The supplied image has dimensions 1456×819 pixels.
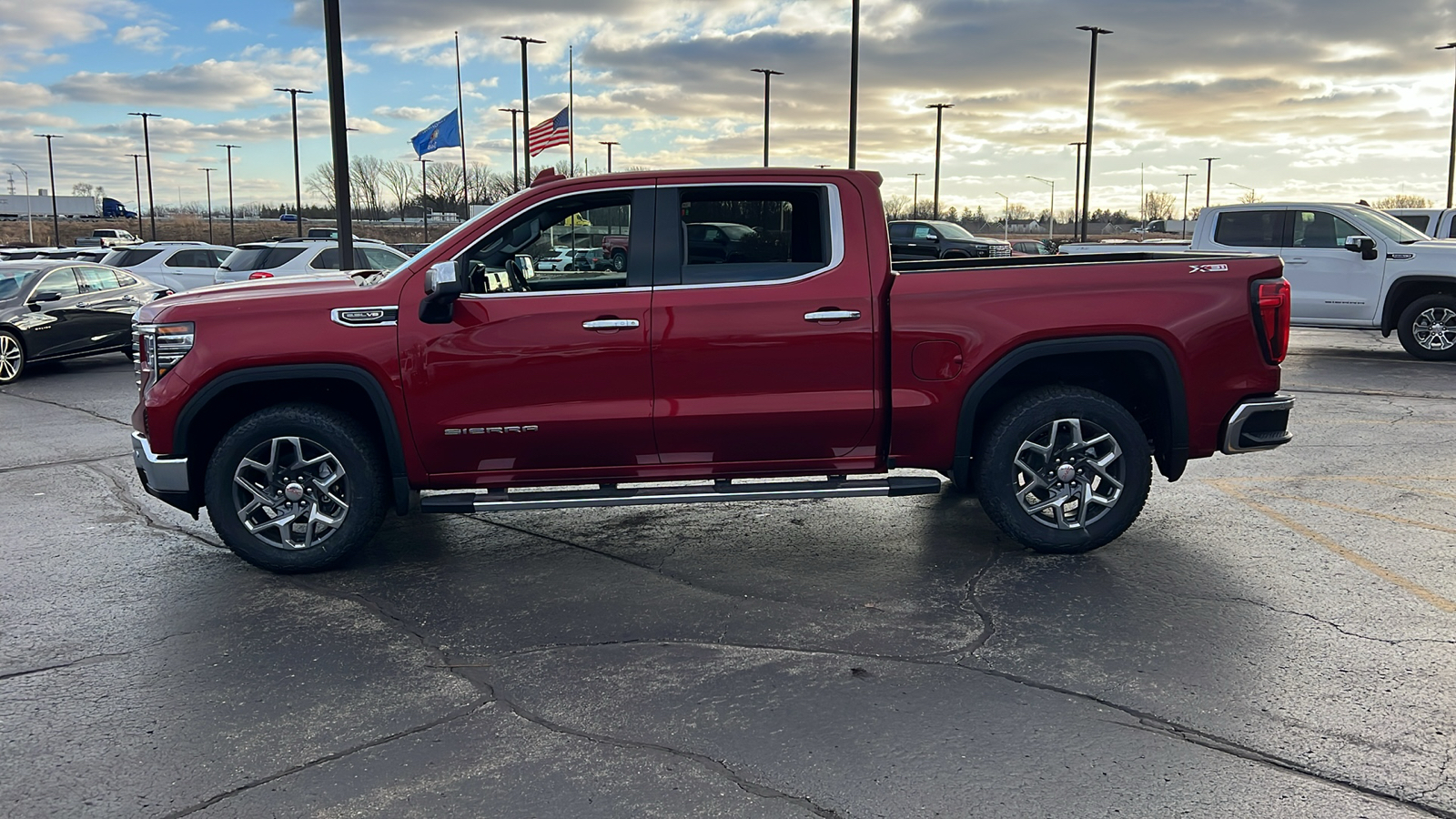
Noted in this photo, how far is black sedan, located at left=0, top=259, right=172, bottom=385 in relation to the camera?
46.1 feet

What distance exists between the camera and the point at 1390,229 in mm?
14203

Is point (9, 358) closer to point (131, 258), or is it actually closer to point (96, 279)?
point (96, 279)

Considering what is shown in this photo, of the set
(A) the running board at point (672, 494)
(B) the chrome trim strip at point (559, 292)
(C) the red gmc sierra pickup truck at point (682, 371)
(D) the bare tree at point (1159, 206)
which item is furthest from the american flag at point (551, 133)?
(D) the bare tree at point (1159, 206)

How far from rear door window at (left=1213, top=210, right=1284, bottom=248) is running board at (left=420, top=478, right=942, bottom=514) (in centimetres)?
1135

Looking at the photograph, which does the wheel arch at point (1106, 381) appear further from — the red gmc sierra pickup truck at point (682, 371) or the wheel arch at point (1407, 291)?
the wheel arch at point (1407, 291)

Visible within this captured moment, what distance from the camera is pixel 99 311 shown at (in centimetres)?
1509

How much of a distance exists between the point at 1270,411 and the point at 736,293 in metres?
2.73

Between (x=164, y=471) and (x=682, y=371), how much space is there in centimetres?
255

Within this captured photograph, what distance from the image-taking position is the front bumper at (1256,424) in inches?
218

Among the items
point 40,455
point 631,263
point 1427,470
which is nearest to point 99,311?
point 40,455

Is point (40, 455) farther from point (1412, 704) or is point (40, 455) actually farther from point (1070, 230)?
point (1070, 230)

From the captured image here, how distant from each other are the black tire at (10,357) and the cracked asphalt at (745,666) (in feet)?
27.8

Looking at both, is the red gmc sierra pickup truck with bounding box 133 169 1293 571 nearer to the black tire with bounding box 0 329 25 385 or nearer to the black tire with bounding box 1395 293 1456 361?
the black tire with bounding box 1395 293 1456 361

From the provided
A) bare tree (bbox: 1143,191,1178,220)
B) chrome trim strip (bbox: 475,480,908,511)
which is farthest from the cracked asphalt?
bare tree (bbox: 1143,191,1178,220)
